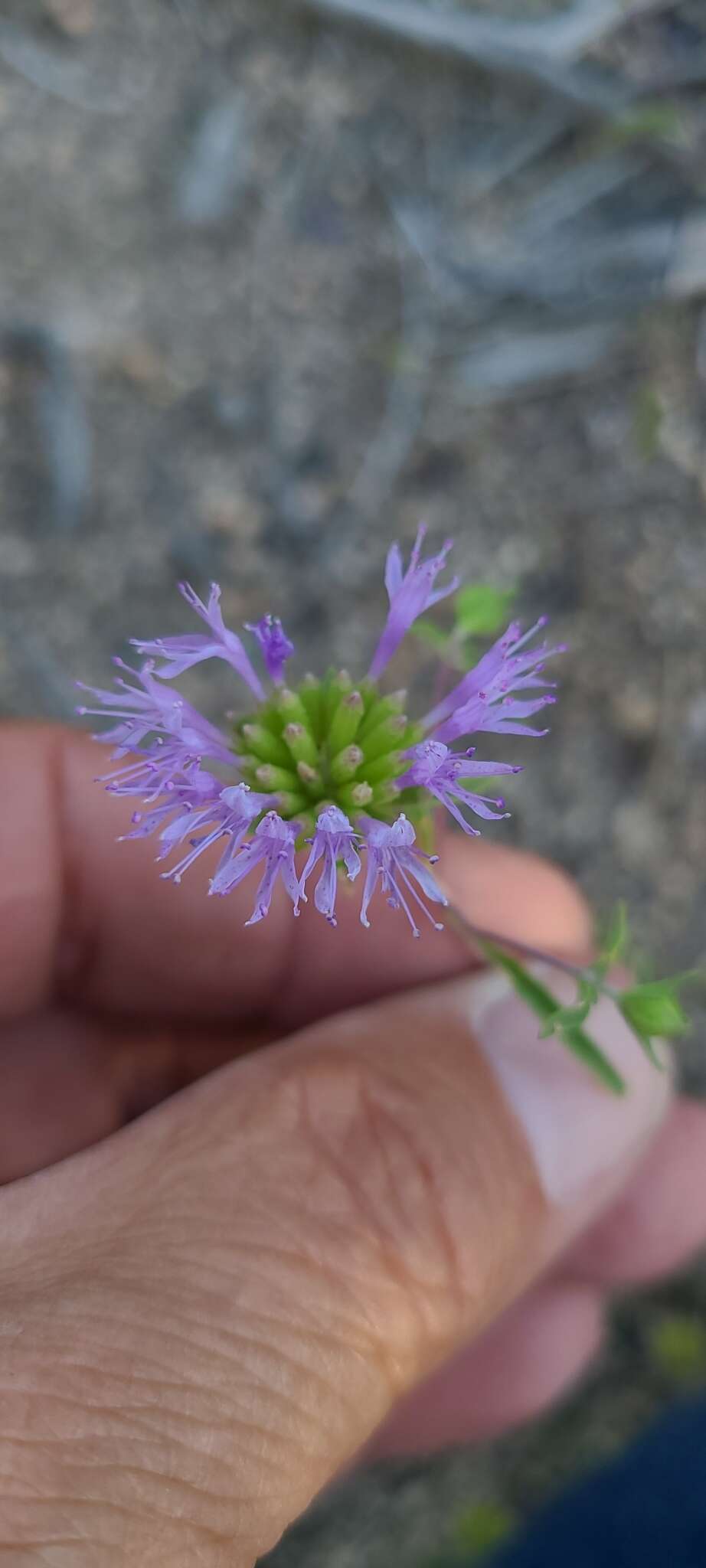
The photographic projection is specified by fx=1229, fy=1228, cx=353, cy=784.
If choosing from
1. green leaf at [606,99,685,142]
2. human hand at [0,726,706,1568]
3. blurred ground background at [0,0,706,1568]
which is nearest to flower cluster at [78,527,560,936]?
human hand at [0,726,706,1568]

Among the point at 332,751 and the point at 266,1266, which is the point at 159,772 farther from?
the point at 266,1266

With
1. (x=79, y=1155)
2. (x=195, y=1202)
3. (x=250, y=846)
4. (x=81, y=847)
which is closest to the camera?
(x=250, y=846)

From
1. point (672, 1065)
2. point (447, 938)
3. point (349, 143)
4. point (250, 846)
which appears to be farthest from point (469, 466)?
point (250, 846)

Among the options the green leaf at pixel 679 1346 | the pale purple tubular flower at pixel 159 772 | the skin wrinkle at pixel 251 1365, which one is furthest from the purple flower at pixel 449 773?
the green leaf at pixel 679 1346

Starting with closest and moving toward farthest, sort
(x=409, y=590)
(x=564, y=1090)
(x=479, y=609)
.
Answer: (x=409, y=590)
(x=479, y=609)
(x=564, y=1090)

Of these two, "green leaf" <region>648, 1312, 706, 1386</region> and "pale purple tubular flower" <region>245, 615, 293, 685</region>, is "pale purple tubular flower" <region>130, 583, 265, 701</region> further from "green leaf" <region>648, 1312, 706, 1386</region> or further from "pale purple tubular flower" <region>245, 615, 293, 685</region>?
"green leaf" <region>648, 1312, 706, 1386</region>

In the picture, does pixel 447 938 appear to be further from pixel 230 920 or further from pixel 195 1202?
pixel 195 1202

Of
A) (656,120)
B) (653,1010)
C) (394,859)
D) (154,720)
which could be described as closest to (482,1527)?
(653,1010)

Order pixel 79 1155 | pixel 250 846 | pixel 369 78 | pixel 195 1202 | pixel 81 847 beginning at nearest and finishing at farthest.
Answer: pixel 250 846 < pixel 195 1202 < pixel 79 1155 < pixel 81 847 < pixel 369 78
